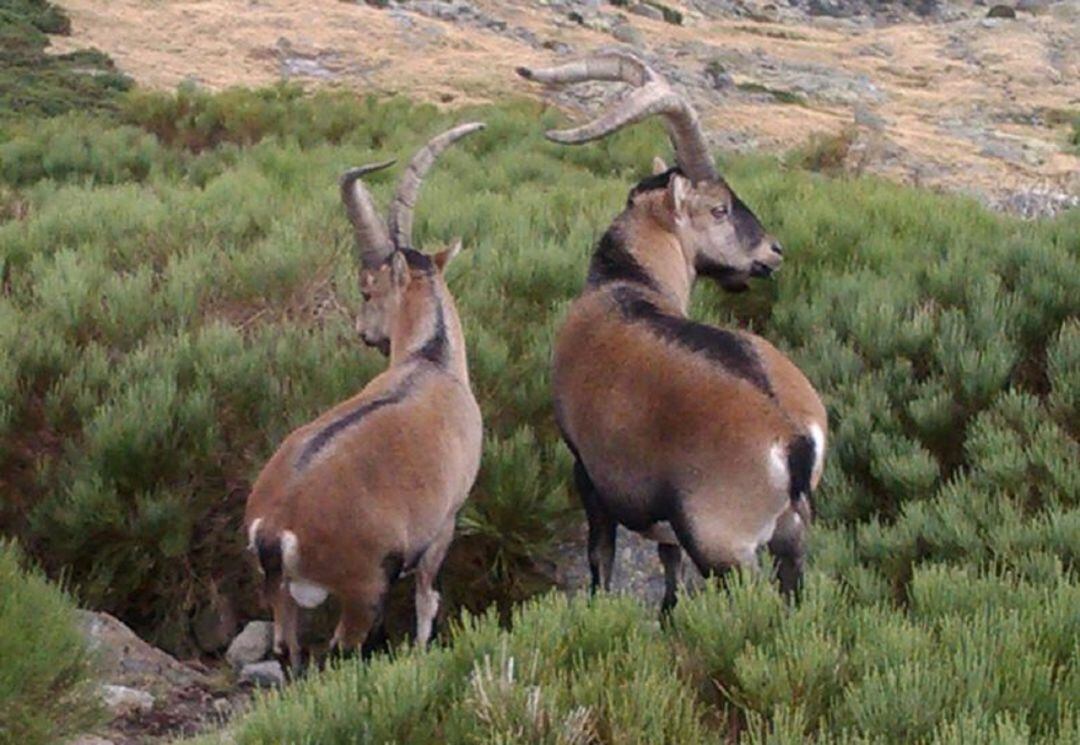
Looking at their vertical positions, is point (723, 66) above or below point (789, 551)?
below

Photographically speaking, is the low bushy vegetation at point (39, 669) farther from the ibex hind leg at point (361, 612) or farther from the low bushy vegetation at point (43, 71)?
the low bushy vegetation at point (43, 71)

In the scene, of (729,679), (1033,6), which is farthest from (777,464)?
(1033,6)

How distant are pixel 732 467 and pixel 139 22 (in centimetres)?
2331

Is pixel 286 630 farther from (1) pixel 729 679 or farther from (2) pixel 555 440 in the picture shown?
(2) pixel 555 440

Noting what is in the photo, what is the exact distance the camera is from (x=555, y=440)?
7020mm

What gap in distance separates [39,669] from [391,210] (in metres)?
2.96

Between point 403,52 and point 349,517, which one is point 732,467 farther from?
point 403,52

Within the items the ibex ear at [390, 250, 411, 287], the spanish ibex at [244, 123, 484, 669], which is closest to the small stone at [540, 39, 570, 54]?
the ibex ear at [390, 250, 411, 287]

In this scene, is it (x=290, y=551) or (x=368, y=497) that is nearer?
(x=290, y=551)

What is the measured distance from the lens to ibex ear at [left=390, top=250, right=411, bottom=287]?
19.4 feet

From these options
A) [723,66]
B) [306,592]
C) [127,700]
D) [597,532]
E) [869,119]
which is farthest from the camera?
[723,66]

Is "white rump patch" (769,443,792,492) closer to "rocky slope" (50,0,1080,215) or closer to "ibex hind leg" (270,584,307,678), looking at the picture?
"ibex hind leg" (270,584,307,678)

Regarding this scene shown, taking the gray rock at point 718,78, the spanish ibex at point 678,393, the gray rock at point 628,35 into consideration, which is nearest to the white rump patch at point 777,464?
the spanish ibex at point 678,393

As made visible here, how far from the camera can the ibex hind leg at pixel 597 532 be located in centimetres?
536
